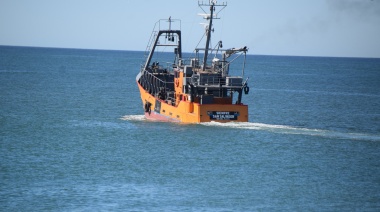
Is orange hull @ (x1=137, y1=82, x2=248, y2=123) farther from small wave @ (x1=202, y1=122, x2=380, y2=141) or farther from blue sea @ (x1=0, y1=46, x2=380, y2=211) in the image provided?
blue sea @ (x1=0, y1=46, x2=380, y2=211)

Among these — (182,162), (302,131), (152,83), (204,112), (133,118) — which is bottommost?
(182,162)

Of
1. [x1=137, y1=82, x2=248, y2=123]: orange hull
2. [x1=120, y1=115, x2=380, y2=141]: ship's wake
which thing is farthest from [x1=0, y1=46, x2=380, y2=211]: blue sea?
[x1=137, y1=82, x2=248, y2=123]: orange hull

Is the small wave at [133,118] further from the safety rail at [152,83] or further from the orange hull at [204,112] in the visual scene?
the orange hull at [204,112]

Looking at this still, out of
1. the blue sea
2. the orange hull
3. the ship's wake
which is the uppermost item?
the orange hull

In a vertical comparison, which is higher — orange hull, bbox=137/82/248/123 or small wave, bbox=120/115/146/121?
orange hull, bbox=137/82/248/123

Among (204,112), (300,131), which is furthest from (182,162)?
(300,131)

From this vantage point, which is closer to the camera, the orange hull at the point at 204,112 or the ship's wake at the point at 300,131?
the ship's wake at the point at 300,131

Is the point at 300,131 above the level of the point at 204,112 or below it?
below

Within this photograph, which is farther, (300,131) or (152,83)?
(152,83)

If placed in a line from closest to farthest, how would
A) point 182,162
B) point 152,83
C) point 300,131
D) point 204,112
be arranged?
1. point 182,162
2. point 204,112
3. point 300,131
4. point 152,83

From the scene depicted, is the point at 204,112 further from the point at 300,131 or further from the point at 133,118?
the point at 133,118

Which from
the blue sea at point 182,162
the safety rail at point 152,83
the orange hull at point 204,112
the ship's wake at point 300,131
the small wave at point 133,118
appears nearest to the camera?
the blue sea at point 182,162

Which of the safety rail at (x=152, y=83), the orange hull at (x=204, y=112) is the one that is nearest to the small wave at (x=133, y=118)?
the safety rail at (x=152, y=83)

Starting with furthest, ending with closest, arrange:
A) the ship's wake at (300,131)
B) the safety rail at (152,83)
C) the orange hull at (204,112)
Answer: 1. the safety rail at (152,83)
2. the orange hull at (204,112)
3. the ship's wake at (300,131)
